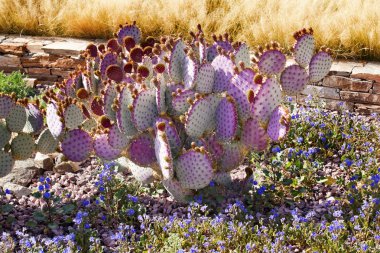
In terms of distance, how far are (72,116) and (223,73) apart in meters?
1.00

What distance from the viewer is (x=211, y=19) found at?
282 inches

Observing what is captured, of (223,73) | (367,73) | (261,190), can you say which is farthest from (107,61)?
(367,73)

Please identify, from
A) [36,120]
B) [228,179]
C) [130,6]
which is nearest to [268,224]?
[228,179]

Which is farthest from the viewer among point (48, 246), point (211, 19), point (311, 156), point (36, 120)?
point (211, 19)

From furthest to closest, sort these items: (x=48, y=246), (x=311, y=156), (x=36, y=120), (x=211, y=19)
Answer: (x=211, y=19) < (x=311, y=156) < (x=36, y=120) < (x=48, y=246)

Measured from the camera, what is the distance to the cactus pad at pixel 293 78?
4223 mm

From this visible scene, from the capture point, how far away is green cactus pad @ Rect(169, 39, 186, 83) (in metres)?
4.02

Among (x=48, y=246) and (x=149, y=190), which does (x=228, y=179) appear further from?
(x=48, y=246)

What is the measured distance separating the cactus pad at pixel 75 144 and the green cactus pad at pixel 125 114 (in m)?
0.33

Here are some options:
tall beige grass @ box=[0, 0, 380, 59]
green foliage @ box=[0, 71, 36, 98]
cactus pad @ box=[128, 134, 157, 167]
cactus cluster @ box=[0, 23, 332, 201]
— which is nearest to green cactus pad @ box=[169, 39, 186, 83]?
cactus cluster @ box=[0, 23, 332, 201]

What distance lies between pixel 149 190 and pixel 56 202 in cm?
64

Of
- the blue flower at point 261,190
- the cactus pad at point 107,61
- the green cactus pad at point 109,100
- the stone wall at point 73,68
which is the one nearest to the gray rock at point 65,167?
the cactus pad at point 107,61

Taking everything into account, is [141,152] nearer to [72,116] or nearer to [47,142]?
[72,116]

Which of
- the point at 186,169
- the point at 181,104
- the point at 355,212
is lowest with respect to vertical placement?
the point at 355,212
